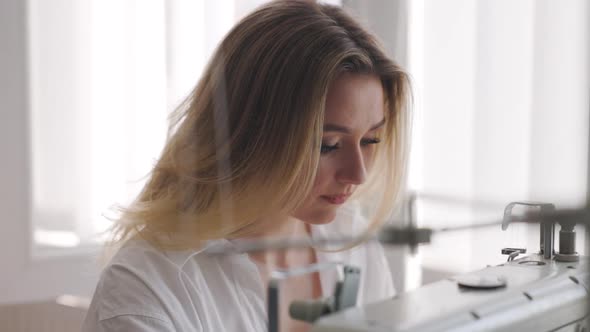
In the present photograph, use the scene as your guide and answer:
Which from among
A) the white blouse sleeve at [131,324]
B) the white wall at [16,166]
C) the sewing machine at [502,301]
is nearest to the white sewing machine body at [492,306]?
the sewing machine at [502,301]

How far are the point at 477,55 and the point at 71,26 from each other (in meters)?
0.45

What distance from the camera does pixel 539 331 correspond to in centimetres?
33

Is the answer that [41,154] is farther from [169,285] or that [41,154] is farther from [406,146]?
[406,146]

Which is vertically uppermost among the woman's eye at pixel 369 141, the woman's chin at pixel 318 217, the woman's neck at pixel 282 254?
the woman's eye at pixel 369 141

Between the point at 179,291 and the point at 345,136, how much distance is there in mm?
209

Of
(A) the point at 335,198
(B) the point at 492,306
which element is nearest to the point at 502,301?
(B) the point at 492,306

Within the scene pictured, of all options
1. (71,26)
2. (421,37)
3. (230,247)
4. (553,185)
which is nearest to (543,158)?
(553,185)

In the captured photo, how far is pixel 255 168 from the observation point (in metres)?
0.56

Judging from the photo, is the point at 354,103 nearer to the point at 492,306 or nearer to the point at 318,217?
the point at 318,217

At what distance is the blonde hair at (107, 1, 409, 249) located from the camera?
53 cm

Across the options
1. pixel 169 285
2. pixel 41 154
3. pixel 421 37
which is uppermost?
pixel 421 37

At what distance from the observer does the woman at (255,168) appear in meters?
0.53

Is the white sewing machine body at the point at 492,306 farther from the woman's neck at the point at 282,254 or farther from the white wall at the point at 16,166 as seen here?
the white wall at the point at 16,166

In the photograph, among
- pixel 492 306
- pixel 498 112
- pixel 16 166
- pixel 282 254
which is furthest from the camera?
pixel 16 166
